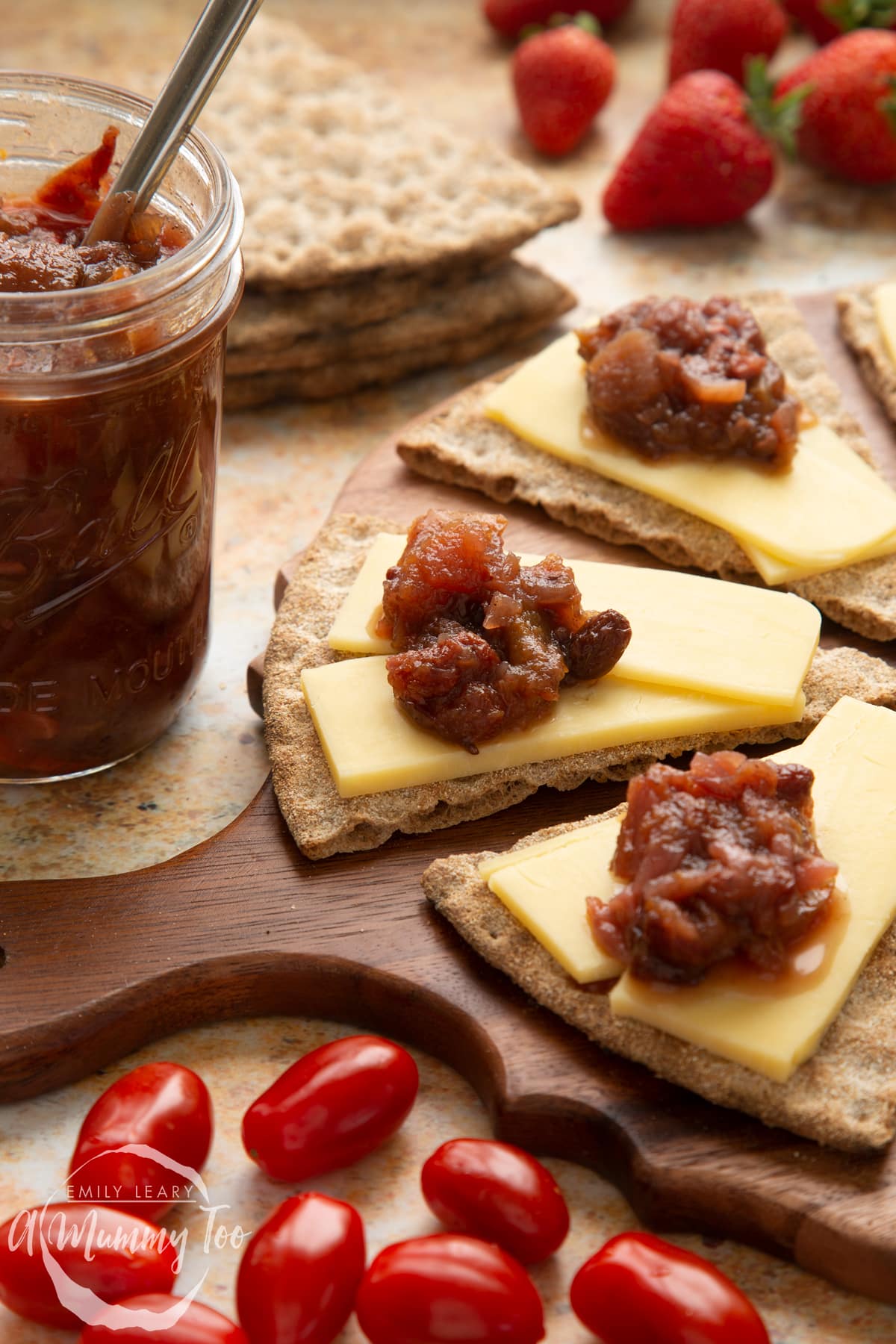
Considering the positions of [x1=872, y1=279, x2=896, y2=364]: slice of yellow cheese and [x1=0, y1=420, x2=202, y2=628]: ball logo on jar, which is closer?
[x1=0, y1=420, x2=202, y2=628]: ball logo on jar

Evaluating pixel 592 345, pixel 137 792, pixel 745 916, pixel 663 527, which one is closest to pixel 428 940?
pixel 745 916

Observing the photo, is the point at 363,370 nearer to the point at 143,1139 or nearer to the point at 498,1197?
the point at 143,1139

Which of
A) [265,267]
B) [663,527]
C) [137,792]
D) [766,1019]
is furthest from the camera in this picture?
[265,267]

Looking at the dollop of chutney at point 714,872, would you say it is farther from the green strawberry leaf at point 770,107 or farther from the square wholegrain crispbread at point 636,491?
the green strawberry leaf at point 770,107

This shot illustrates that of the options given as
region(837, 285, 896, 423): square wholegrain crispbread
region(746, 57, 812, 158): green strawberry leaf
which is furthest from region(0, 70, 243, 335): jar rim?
region(746, 57, 812, 158): green strawberry leaf

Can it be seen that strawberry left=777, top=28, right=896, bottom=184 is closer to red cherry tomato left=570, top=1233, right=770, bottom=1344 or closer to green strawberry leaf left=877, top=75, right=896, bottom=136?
green strawberry leaf left=877, top=75, right=896, bottom=136

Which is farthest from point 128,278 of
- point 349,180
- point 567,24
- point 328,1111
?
point 567,24

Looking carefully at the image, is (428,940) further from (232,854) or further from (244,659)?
(244,659)
